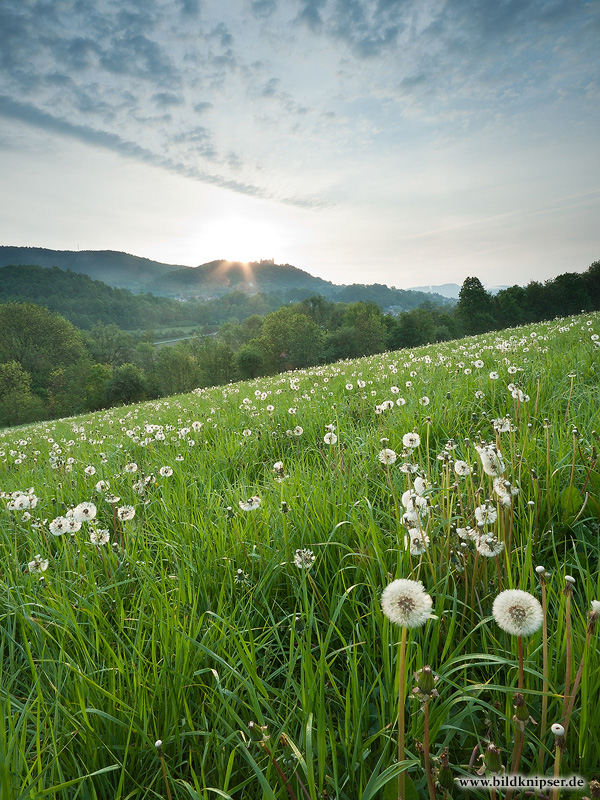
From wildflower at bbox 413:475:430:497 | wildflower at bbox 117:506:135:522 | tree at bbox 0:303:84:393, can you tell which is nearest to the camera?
wildflower at bbox 413:475:430:497

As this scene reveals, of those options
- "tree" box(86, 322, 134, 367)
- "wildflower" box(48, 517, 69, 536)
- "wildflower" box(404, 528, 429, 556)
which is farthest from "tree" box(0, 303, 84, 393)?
"wildflower" box(404, 528, 429, 556)

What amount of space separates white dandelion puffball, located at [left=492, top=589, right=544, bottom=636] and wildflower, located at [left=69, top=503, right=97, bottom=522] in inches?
96.1

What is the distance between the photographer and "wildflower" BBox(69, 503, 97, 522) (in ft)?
8.50

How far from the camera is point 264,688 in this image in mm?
1461

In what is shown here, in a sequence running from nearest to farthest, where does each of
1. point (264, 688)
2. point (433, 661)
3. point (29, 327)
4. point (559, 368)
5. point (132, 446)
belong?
point (264, 688)
point (433, 661)
point (559, 368)
point (132, 446)
point (29, 327)

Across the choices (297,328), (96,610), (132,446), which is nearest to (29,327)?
(297,328)

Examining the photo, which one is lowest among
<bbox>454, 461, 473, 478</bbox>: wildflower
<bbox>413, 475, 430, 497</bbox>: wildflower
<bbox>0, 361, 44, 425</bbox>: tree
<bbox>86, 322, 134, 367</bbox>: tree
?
<bbox>0, 361, 44, 425</bbox>: tree

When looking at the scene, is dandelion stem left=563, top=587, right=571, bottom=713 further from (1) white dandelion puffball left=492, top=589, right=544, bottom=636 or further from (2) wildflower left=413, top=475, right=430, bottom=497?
(2) wildflower left=413, top=475, right=430, bottom=497

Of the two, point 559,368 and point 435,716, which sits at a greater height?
point 559,368

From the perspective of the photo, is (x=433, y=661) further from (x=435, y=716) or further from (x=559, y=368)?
(x=559, y=368)

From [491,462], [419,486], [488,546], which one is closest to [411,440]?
[419,486]

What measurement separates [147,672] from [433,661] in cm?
119

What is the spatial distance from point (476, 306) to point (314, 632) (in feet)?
301

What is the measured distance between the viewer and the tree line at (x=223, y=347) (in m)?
67.9
